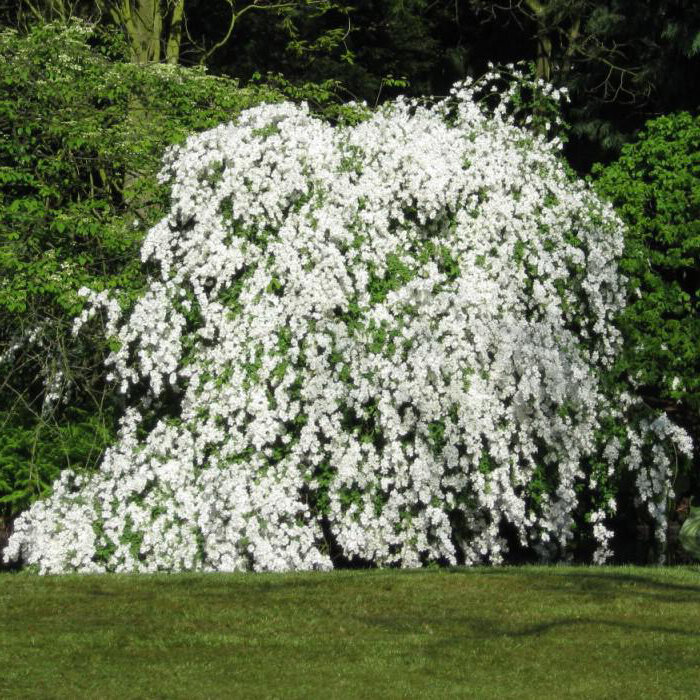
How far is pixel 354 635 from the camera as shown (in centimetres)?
663

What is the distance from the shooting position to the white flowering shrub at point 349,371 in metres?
9.62

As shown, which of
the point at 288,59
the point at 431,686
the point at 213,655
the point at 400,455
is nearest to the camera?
the point at 431,686

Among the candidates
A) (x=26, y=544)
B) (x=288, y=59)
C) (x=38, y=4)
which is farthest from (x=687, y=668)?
(x=288, y=59)

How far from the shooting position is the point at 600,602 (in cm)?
750

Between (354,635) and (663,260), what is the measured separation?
5895 millimetres

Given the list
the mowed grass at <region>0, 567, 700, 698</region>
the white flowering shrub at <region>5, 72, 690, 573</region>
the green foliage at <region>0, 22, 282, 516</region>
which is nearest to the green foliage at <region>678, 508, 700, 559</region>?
the white flowering shrub at <region>5, 72, 690, 573</region>

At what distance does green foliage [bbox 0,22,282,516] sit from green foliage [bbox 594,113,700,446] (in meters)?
3.80

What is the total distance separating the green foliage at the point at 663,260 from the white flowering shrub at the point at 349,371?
1.35 ft

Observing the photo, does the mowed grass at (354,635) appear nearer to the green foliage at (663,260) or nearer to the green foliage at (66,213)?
the green foliage at (66,213)

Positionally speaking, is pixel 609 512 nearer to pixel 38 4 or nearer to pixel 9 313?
pixel 9 313

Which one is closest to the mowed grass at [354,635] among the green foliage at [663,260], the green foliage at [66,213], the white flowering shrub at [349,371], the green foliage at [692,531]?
the white flowering shrub at [349,371]

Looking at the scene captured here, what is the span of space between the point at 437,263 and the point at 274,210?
1.29 metres

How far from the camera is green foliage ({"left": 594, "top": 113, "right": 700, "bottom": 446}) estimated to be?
1098 centimetres

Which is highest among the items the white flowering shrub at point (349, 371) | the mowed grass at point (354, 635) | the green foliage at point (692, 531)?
the white flowering shrub at point (349, 371)
